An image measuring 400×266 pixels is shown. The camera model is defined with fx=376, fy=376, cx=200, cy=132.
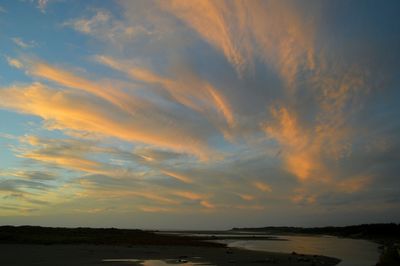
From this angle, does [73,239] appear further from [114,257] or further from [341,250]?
[341,250]

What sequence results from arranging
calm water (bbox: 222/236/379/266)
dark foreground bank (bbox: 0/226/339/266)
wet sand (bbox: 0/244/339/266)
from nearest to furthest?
1. wet sand (bbox: 0/244/339/266)
2. dark foreground bank (bbox: 0/226/339/266)
3. calm water (bbox: 222/236/379/266)

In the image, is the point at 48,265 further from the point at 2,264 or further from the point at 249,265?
the point at 249,265

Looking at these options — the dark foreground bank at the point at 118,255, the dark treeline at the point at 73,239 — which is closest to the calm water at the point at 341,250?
the dark foreground bank at the point at 118,255

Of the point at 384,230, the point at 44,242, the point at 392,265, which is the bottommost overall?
the point at 392,265

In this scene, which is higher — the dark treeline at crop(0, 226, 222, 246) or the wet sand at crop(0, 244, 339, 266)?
the dark treeline at crop(0, 226, 222, 246)

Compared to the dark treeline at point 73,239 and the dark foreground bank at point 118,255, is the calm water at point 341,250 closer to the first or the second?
the dark foreground bank at point 118,255

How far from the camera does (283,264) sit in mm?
31672

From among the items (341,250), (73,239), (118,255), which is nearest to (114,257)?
(118,255)

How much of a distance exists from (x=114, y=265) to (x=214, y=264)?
27.1 ft

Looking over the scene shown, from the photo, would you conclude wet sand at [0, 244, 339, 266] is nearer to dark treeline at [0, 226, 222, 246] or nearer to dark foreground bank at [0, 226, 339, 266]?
dark foreground bank at [0, 226, 339, 266]

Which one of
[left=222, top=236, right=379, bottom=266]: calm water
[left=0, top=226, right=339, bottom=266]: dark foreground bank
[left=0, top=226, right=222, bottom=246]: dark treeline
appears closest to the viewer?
[left=0, top=226, right=339, bottom=266]: dark foreground bank

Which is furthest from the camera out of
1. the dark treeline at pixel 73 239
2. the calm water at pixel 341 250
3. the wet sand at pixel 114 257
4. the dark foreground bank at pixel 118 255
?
the dark treeline at pixel 73 239

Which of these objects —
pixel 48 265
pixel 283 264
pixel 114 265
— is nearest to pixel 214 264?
pixel 283 264

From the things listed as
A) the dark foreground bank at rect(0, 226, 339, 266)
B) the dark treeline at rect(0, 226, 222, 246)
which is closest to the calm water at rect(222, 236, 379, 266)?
the dark foreground bank at rect(0, 226, 339, 266)
